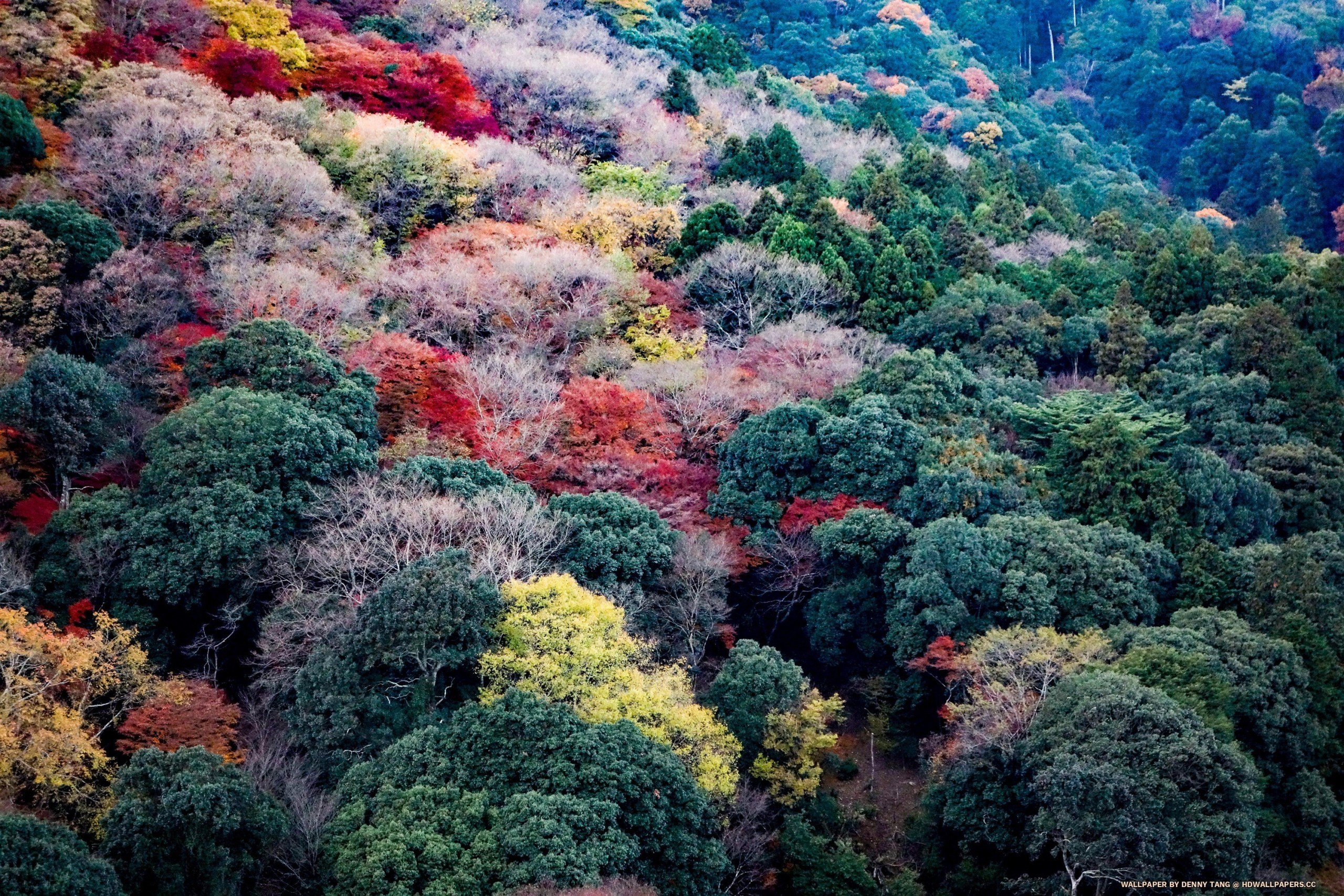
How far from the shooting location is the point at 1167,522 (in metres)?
31.4

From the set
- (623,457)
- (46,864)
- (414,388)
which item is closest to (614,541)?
(623,457)

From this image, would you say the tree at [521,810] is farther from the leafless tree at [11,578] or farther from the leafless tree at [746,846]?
the leafless tree at [11,578]

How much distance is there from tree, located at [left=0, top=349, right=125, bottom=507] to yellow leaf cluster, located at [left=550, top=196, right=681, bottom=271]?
16.5 metres

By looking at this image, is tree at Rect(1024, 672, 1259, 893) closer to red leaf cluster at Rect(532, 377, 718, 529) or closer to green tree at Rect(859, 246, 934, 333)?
red leaf cluster at Rect(532, 377, 718, 529)

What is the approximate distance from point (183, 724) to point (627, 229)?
77.2 ft

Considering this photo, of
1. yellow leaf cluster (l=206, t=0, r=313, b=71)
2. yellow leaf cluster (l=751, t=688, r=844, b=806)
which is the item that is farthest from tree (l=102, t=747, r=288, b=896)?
yellow leaf cluster (l=206, t=0, r=313, b=71)

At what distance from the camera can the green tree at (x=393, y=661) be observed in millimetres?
23859

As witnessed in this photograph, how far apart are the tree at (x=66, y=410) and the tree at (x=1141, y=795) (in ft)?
69.7

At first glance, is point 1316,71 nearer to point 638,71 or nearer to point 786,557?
point 638,71

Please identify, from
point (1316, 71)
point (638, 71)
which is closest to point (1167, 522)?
point (638, 71)

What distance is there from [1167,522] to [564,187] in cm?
2311

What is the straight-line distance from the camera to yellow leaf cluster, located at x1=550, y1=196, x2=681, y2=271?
40875 mm

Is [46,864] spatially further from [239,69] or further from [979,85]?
[979,85]

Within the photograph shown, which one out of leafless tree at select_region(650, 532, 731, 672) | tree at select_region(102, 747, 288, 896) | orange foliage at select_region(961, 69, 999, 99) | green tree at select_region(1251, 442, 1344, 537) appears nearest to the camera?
tree at select_region(102, 747, 288, 896)
